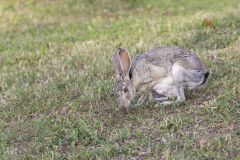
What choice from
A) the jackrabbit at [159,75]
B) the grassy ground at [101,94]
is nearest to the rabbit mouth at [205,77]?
the jackrabbit at [159,75]

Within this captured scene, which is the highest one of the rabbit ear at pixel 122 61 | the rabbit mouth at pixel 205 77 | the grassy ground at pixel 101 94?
the rabbit ear at pixel 122 61

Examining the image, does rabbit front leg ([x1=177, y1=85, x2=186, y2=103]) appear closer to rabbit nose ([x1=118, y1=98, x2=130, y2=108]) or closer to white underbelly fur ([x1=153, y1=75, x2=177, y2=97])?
white underbelly fur ([x1=153, y1=75, x2=177, y2=97])

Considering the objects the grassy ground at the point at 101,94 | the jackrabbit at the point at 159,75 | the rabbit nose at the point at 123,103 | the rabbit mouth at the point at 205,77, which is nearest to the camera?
the grassy ground at the point at 101,94

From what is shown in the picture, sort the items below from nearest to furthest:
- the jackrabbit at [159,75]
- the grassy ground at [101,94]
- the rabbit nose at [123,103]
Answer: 1. the grassy ground at [101,94]
2. the rabbit nose at [123,103]
3. the jackrabbit at [159,75]

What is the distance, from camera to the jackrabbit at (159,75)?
21.5 feet

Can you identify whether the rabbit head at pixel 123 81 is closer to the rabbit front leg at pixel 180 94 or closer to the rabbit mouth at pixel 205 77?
the rabbit front leg at pixel 180 94

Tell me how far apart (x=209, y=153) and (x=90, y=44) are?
526cm

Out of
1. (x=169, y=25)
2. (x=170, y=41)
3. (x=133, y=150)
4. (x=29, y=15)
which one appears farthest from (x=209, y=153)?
(x=29, y=15)

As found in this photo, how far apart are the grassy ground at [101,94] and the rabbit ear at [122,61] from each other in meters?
0.47

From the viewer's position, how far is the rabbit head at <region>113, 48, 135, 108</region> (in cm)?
646

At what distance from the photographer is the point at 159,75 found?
22.1ft

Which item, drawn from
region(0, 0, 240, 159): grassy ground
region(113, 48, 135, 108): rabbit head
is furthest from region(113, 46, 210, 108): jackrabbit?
region(0, 0, 240, 159): grassy ground

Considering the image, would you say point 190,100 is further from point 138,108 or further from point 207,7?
point 207,7

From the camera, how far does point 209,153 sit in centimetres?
519
